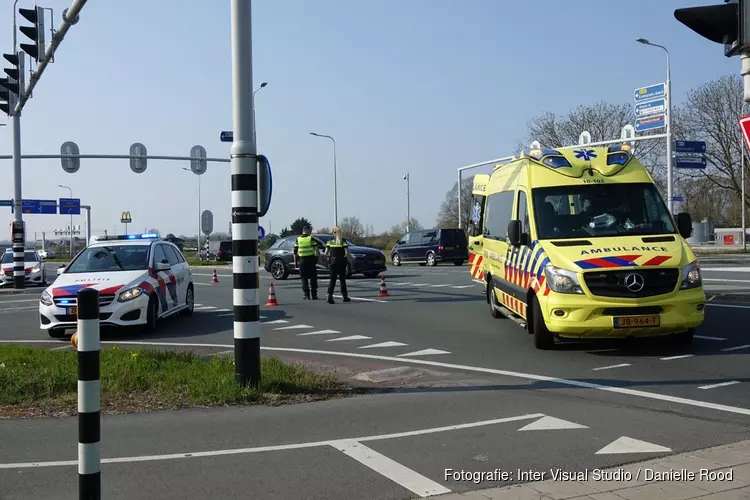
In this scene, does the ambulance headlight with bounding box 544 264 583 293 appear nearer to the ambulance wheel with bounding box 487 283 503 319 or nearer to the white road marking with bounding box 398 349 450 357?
the white road marking with bounding box 398 349 450 357

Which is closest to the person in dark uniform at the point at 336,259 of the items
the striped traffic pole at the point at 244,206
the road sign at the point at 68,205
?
the striped traffic pole at the point at 244,206

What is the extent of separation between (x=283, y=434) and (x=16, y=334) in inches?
394

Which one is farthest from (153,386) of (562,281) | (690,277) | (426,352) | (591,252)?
(690,277)

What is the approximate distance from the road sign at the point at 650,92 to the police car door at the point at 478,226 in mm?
20956

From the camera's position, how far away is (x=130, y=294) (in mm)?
13156

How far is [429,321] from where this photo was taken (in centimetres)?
1435

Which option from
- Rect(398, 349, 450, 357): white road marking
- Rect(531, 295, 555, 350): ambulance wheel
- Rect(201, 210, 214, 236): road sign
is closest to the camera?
Rect(531, 295, 555, 350): ambulance wheel

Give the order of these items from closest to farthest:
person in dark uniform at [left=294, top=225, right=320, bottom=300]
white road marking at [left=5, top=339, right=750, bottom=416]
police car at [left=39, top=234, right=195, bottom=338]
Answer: white road marking at [left=5, top=339, right=750, bottom=416]
police car at [left=39, top=234, right=195, bottom=338]
person in dark uniform at [left=294, top=225, right=320, bottom=300]

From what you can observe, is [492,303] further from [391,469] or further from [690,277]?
[391,469]

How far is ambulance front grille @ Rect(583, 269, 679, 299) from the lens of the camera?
951 centimetres

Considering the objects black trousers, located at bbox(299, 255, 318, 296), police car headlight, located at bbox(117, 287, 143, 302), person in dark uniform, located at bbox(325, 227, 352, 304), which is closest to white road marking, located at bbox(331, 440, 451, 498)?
police car headlight, located at bbox(117, 287, 143, 302)

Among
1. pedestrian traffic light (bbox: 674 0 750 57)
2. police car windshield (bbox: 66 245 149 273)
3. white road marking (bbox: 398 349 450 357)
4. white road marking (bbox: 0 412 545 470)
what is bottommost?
white road marking (bbox: 0 412 545 470)

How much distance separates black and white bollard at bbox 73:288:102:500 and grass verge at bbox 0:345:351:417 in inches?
144

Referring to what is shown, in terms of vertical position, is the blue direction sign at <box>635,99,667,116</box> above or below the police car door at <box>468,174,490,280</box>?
above
